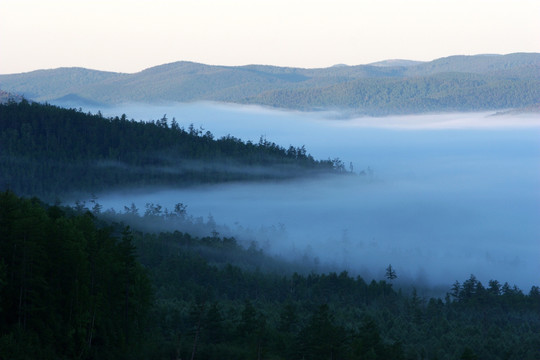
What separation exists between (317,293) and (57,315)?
226 feet

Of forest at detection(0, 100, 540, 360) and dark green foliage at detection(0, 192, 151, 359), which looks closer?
dark green foliage at detection(0, 192, 151, 359)

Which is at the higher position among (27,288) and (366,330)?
(27,288)

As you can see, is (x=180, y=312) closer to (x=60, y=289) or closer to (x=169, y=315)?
(x=169, y=315)

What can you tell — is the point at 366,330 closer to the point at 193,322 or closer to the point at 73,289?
the point at 193,322

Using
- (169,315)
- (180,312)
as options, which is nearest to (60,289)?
(169,315)

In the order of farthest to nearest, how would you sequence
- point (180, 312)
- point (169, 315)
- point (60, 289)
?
point (180, 312)
point (169, 315)
point (60, 289)

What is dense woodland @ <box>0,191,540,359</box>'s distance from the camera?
43.5m

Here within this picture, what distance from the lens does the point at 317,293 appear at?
111250mm

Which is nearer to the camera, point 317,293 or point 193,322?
point 193,322

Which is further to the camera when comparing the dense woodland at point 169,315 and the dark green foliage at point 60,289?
the dense woodland at point 169,315

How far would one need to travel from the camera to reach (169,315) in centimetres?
7481

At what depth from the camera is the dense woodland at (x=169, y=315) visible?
43531mm

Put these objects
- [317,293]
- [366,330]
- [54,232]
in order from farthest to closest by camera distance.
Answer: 1. [317,293]
2. [366,330]
3. [54,232]

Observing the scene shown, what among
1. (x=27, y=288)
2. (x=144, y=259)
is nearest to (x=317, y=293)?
(x=144, y=259)
